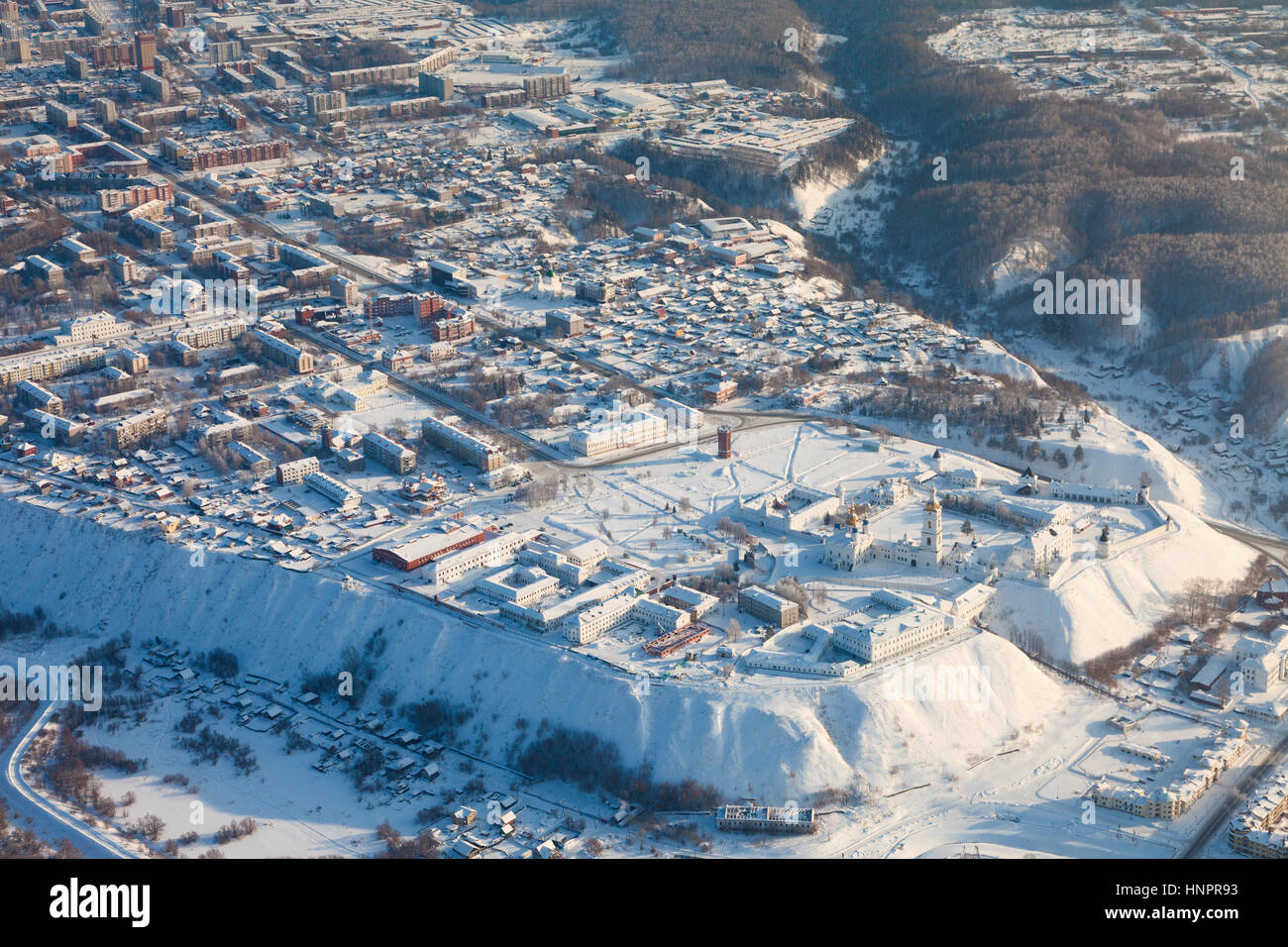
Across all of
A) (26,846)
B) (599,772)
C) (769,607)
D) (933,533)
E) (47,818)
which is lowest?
(47,818)

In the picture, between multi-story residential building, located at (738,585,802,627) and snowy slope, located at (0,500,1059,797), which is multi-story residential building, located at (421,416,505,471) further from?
multi-story residential building, located at (738,585,802,627)

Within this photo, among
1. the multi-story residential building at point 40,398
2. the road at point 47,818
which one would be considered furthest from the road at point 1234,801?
the multi-story residential building at point 40,398

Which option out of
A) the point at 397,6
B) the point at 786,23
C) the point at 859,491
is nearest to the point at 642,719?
the point at 859,491

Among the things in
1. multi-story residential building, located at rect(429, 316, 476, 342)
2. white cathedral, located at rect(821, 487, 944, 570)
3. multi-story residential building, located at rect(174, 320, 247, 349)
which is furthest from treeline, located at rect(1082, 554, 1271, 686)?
multi-story residential building, located at rect(174, 320, 247, 349)

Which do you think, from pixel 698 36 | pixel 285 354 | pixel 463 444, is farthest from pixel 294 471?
pixel 698 36

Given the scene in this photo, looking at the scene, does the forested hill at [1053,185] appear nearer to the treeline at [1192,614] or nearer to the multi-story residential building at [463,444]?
the treeline at [1192,614]

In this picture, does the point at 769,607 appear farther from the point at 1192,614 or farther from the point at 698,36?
the point at 698,36
